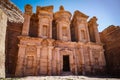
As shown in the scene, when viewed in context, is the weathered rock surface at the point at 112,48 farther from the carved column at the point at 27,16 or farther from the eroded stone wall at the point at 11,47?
the eroded stone wall at the point at 11,47

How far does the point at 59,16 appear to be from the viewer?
1952 centimetres

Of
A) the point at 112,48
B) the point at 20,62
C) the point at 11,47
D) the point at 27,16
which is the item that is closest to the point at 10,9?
the point at 27,16

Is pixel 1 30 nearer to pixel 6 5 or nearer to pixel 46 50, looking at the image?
pixel 46 50

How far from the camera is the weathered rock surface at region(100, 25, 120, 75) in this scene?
19453 millimetres

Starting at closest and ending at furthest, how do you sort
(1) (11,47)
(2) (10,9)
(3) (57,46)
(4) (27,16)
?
(3) (57,46) → (4) (27,16) → (1) (11,47) → (2) (10,9)

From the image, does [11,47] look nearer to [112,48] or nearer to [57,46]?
[57,46]

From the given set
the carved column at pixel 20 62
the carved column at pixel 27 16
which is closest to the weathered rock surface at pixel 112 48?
the carved column at pixel 20 62

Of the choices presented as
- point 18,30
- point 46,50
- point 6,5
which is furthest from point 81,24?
point 6,5

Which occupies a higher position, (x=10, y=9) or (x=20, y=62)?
(x=10, y=9)

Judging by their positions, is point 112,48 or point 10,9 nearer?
point 112,48

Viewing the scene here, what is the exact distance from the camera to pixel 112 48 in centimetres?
2080

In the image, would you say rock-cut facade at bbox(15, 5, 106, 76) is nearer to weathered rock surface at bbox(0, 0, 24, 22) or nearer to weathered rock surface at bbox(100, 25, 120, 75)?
weathered rock surface at bbox(100, 25, 120, 75)

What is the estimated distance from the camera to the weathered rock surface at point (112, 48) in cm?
1945

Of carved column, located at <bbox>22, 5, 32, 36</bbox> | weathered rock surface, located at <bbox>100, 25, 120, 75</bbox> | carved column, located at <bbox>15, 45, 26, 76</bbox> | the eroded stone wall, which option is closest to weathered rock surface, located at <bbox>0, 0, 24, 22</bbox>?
the eroded stone wall
